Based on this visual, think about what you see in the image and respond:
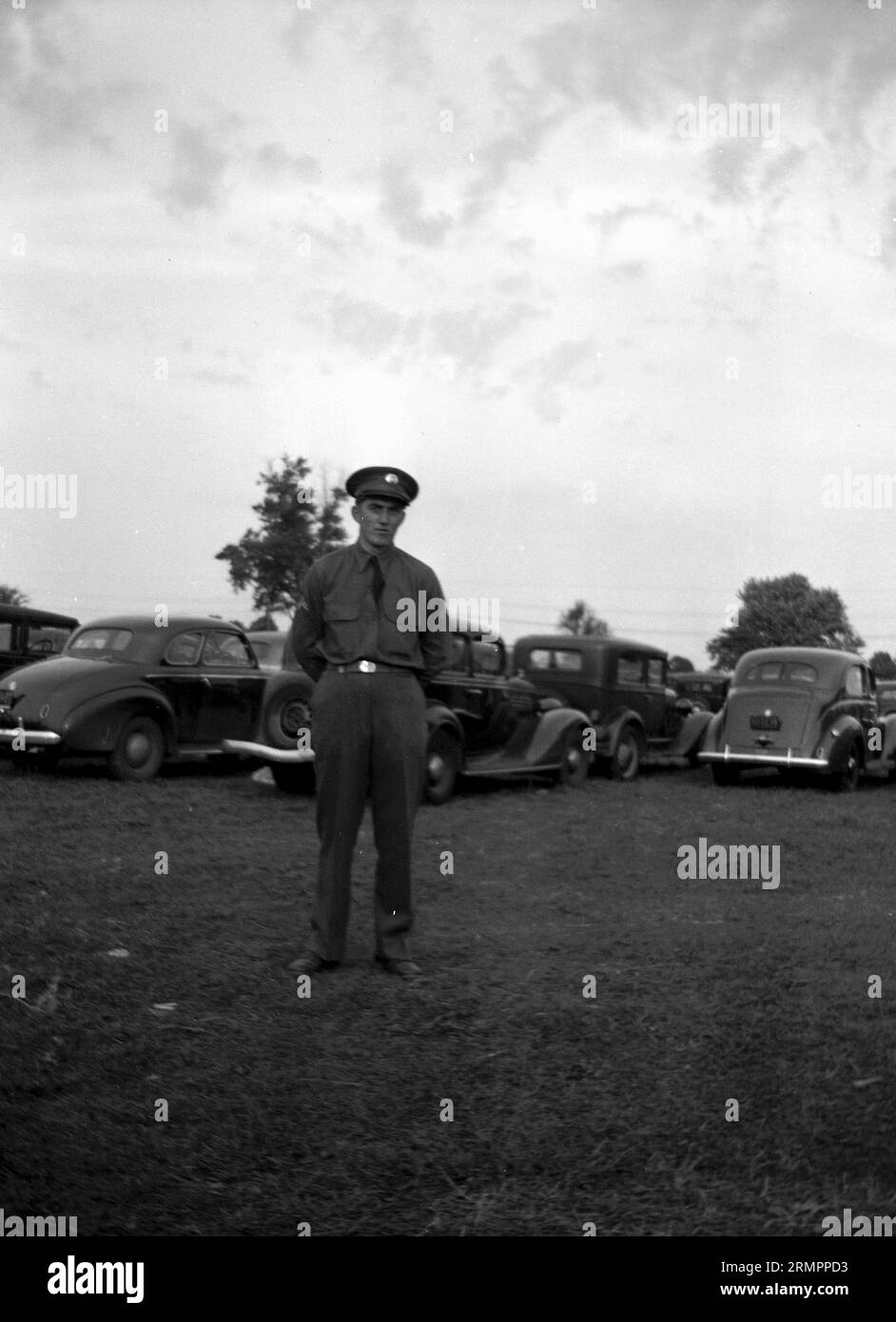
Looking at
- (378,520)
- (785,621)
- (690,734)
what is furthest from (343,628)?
(785,621)

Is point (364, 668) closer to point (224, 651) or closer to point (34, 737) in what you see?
point (34, 737)

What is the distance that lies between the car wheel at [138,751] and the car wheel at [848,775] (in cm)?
793

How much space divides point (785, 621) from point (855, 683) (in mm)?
47103

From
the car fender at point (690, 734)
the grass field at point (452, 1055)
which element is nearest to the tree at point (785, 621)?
the car fender at point (690, 734)

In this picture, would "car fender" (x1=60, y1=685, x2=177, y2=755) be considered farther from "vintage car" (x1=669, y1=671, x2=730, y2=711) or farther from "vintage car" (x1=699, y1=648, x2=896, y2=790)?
"vintage car" (x1=669, y1=671, x2=730, y2=711)

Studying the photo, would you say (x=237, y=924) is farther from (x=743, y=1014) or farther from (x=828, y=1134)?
(x=828, y=1134)

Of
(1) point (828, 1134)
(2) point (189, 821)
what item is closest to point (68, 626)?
(2) point (189, 821)

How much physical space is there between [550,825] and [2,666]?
9.24 m

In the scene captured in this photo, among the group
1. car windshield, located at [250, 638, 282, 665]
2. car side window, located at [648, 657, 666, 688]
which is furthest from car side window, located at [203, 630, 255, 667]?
car side window, located at [648, 657, 666, 688]

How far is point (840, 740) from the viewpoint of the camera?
16.8 m

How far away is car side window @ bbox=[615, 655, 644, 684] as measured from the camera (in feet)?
62.1
